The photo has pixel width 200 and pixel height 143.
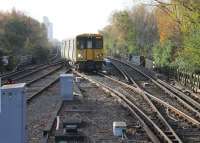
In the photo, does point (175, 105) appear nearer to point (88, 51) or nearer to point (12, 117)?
point (12, 117)

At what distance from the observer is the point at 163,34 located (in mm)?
58969

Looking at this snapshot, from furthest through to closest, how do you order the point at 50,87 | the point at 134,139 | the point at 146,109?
the point at 50,87, the point at 146,109, the point at 134,139

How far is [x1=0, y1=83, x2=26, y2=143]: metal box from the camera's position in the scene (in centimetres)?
891

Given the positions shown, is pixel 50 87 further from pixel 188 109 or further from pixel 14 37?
pixel 14 37

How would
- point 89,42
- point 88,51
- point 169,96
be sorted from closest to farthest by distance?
1. point 169,96
2. point 88,51
3. point 89,42

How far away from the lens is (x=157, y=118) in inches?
688

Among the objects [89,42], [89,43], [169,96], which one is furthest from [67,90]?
[89,42]

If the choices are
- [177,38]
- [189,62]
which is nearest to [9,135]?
[189,62]

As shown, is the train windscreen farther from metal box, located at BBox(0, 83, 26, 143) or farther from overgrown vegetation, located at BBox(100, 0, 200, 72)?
metal box, located at BBox(0, 83, 26, 143)

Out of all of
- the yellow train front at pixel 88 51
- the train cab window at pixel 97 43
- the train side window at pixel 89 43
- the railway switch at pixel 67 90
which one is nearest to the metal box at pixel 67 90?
the railway switch at pixel 67 90

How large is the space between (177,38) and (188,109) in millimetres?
30029

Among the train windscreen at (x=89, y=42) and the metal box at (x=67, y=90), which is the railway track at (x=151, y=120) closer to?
the metal box at (x=67, y=90)

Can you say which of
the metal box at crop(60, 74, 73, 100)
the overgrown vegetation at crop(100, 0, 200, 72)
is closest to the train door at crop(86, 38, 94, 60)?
the overgrown vegetation at crop(100, 0, 200, 72)

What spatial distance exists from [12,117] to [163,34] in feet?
167
